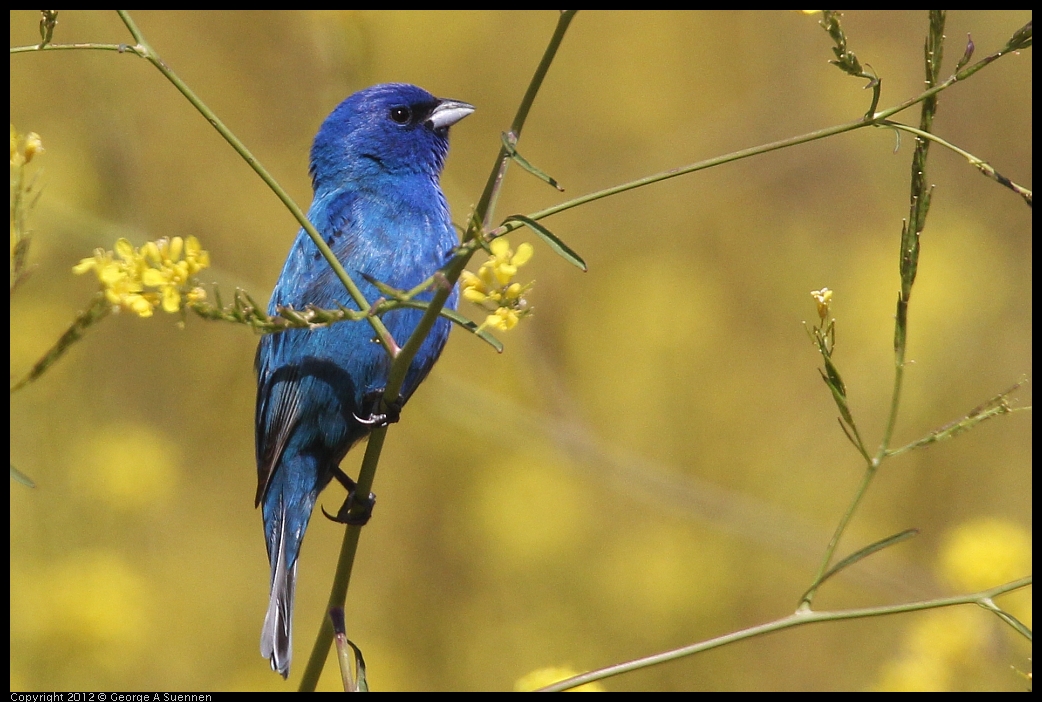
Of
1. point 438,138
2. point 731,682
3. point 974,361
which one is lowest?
point 731,682

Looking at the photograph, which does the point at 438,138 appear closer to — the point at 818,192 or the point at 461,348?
the point at 461,348

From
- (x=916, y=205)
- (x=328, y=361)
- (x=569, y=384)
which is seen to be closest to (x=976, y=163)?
(x=916, y=205)

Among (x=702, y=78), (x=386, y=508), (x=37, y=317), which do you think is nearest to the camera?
(x=37, y=317)

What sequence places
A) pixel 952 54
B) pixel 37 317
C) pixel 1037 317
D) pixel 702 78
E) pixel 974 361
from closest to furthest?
pixel 1037 317 → pixel 37 317 → pixel 974 361 → pixel 952 54 → pixel 702 78

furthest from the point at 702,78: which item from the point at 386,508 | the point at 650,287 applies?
the point at 386,508

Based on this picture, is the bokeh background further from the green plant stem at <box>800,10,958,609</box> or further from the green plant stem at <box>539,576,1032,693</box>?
the green plant stem at <box>800,10,958,609</box>

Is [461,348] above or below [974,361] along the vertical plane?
below

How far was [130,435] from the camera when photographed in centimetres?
541

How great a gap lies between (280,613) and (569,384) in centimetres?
376

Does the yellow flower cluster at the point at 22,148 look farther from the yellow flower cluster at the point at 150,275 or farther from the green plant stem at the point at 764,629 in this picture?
the green plant stem at the point at 764,629

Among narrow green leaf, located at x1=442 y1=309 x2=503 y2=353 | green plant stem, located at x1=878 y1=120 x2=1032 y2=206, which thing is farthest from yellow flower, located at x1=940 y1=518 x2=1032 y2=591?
narrow green leaf, located at x1=442 y1=309 x2=503 y2=353

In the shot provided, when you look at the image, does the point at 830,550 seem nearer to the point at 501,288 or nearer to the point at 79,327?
the point at 501,288

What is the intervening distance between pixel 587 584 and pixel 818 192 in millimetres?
3946

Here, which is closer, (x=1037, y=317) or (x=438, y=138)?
(x=1037, y=317)
